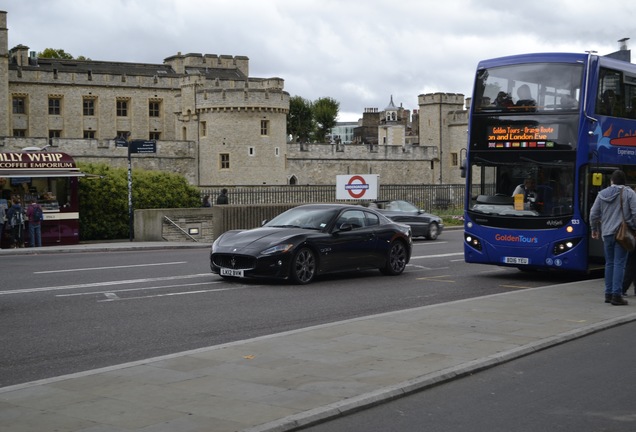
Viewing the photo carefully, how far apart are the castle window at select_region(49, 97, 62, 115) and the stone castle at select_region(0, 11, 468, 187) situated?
10 cm

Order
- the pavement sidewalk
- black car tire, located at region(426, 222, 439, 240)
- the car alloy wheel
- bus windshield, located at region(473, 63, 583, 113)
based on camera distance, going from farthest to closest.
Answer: black car tire, located at region(426, 222, 439, 240)
bus windshield, located at region(473, 63, 583, 113)
the car alloy wheel
the pavement sidewalk

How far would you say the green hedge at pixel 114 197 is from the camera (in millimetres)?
31375

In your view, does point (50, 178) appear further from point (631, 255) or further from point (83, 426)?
point (83, 426)

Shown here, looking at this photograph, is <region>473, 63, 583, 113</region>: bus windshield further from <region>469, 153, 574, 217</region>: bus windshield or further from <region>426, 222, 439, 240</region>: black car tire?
<region>426, 222, 439, 240</region>: black car tire

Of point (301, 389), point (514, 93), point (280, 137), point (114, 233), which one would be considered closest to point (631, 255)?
point (514, 93)

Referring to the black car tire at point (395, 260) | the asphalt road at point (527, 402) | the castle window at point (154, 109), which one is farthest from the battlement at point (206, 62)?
the asphalt road at point (527, 402)

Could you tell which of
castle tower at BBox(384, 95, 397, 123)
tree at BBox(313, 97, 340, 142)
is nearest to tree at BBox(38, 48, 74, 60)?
tree at BBox(313, 97, 340, 142)

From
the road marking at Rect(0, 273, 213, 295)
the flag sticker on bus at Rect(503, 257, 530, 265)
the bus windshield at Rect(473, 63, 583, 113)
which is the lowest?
the road marking at Rect(0, 273, 213, 295)

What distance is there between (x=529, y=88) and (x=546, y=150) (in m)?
1.24

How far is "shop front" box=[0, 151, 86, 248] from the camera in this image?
28484 millimetres

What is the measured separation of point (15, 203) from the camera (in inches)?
1078

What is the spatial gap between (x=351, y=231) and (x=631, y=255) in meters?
5.34

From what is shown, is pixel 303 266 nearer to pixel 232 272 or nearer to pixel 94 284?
pixel 232 272

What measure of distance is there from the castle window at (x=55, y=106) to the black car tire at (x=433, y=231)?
203 ft
